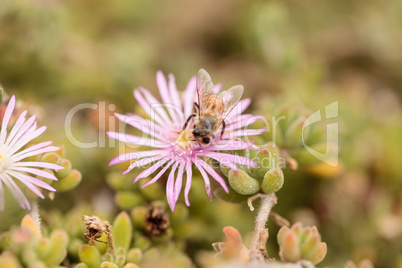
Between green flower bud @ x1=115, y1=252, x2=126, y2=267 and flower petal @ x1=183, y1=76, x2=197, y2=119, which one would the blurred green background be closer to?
flower petal @ x1=183, y1=76, x2=197, y2=119

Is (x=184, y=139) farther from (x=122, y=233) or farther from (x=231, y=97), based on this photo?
(x=122, y=233)

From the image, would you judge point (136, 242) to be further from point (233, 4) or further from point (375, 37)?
point (233, 4)

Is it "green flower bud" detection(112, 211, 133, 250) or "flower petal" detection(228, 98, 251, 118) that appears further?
"flower petal" detection(228, 98, 251, 118)

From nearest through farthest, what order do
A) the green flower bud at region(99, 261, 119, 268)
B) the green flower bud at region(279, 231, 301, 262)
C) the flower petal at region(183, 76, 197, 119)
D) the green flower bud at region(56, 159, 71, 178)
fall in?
the green flower bud at region(279, 231, 301, 262) → the green flower bud at region(99, 261, 119, 268) → the green flower bud at region(56, 159, 71, 178) → the flower petal at region(183, 76, 197, 119)

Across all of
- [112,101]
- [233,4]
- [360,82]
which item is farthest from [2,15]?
[360,82]

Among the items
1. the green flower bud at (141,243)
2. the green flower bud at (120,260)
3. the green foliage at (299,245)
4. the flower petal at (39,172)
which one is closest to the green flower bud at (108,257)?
the green flower bud at (120,260)

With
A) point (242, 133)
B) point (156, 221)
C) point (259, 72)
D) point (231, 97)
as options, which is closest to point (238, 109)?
point (231, 97)

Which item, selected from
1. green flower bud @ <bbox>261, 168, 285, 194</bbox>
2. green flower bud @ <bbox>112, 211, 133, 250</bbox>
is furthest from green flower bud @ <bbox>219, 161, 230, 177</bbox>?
green flower bud @ <bbox>112, 211, 133, 250</bbox>
